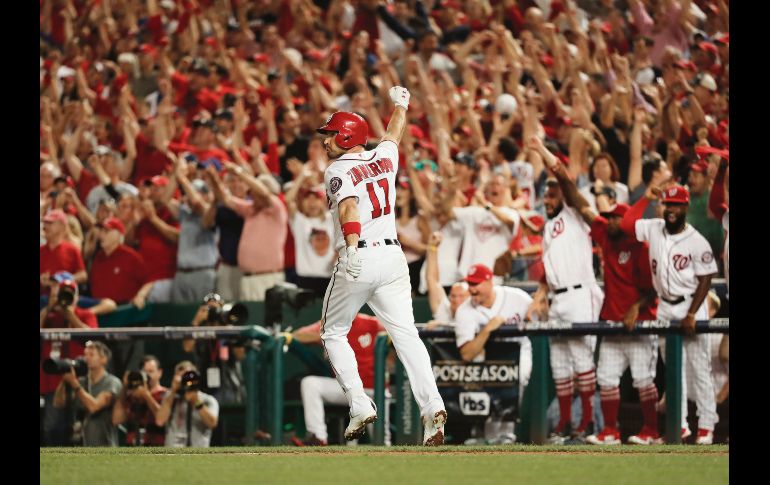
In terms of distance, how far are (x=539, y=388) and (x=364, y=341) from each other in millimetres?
1733

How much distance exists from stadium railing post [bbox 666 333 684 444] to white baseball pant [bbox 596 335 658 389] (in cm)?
18

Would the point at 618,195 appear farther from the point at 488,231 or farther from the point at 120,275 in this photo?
the point at 120,275

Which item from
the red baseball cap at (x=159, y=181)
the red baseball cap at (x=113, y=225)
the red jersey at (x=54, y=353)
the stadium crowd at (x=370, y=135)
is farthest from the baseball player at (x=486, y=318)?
the red baseball cap at (x=159, y=181)

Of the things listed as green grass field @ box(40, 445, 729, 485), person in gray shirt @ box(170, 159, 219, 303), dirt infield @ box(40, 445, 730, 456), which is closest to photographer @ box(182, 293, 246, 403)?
person in gray shirt @ box(170, 159, 219, 303)

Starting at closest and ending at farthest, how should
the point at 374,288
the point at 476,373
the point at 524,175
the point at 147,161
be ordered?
the point at 374,288 → the point at 476,373 → the point at 524,175 → the point at 147,161

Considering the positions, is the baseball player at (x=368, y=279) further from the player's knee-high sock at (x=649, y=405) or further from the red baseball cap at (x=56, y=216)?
the red baseball cap at (x=56, y=216)

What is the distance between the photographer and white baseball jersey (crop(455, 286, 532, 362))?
10.8 meters

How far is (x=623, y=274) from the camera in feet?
34.8

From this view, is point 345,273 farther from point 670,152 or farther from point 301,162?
point 301,162

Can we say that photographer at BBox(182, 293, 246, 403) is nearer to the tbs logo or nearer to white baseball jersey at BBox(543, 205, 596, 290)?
the tbs logo

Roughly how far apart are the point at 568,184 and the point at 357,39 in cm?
634

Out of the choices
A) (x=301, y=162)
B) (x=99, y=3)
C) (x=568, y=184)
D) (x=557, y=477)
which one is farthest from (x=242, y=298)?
(x=99, y=3)

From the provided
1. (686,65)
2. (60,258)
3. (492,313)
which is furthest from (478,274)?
(60,258)

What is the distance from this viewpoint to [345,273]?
8.38m
